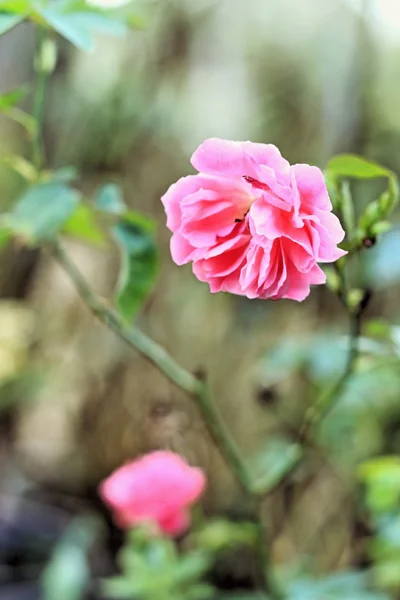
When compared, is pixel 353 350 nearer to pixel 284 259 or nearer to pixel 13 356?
pixel 284 259

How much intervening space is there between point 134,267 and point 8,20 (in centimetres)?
21

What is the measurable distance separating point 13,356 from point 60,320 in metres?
0.16

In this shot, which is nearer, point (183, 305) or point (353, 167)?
point (353, 167)

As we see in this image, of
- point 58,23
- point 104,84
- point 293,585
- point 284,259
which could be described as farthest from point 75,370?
point 284,259

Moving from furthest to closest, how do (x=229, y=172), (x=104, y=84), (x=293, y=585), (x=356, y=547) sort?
(x=104, y=84), (x=356, y=547), (x=293, y=585), (x=229, y=172)

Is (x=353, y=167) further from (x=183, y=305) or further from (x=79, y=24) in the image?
(x=183, y=305)

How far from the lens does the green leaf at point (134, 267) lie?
53cm

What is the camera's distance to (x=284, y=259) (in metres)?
0.34

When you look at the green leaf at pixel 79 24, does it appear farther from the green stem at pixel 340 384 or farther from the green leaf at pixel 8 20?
the green stem at pixel 340 384

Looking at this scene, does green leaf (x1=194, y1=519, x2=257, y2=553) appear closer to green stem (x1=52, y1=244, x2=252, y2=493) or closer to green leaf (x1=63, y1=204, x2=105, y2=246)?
green stem (x1=52, y1=244, x2=252, y2=493)

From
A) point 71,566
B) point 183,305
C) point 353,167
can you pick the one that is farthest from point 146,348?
point 183,305

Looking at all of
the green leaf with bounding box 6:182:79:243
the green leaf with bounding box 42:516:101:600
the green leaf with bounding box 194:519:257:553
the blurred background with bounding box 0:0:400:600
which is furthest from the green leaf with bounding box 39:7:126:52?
the green leaf with bounding box 42:516:101:600

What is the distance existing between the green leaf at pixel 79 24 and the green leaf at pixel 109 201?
0.45 feet

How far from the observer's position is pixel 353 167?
1.43ft
